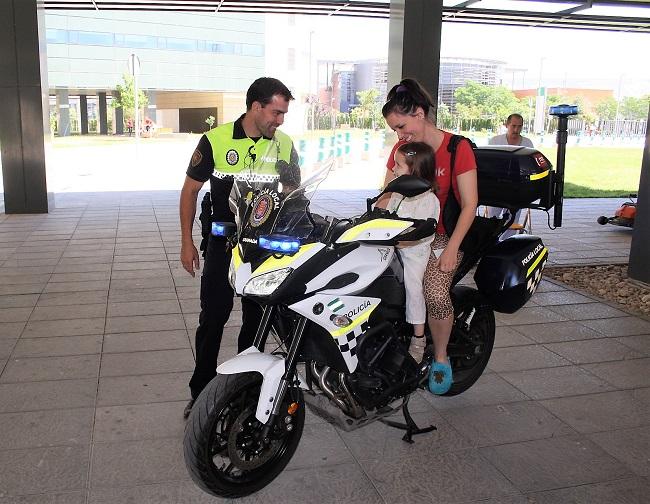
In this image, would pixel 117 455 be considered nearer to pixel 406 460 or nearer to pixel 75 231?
pixel 406 460

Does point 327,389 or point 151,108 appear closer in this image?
point 327,389

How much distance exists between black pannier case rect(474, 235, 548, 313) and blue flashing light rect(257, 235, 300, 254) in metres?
1.61

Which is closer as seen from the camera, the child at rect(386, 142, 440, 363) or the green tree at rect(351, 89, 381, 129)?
the child at rect(386, 142, 440, 363)

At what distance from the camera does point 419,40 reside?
11.4m

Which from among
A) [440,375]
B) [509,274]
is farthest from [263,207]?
[509,274]

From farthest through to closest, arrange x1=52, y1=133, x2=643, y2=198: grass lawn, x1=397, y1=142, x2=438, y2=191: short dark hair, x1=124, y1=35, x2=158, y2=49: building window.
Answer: x1=124, y1=35, x2=158, y2=49: building window < x1=52, y1=133, x2=643, y2=198: grass lawn < x1=397, y1=142, x2=438, y2=191: short dark hair

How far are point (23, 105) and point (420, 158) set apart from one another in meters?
10.8

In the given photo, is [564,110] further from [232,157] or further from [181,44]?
[181,44]

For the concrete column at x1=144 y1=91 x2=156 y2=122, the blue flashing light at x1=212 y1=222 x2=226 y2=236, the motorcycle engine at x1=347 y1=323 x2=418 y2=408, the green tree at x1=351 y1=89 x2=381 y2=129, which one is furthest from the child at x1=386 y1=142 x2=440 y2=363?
the concrete column at x1=144 y1=91 x2=156 y2=122

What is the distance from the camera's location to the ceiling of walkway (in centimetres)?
1300

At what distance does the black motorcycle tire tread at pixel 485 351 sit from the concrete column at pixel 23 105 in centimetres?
999

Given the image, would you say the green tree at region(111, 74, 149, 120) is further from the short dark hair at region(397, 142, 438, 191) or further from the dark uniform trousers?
the short dark hair at region(397, 142, 438, 191)

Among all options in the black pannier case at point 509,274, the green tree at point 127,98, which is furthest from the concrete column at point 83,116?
the black pannier case at point 509,274

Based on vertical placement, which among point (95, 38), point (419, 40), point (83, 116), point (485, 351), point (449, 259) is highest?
point (95, 38)
